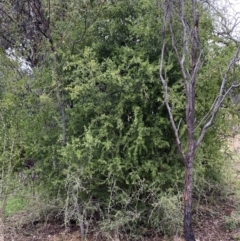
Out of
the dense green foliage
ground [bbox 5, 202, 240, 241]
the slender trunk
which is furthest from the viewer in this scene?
ground [bbox 5, 202, 240, 241]

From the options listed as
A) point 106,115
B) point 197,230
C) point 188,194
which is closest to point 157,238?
point 197,230

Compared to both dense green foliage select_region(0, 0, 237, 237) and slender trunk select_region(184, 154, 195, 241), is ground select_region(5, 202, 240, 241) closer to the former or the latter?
dense green foliage select_region(0, 0, 237, 237)

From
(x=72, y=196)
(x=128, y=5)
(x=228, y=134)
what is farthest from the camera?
(x=228, y=134)

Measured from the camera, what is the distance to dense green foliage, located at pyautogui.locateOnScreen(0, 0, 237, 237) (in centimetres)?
411

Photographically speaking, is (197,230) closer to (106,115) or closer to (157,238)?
(157,238)

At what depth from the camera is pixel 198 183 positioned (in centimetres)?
475

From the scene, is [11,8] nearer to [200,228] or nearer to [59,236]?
[59,236]

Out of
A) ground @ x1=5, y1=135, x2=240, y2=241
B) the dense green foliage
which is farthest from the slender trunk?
ground @ x1=5, y1=135, x2=240, y2=241

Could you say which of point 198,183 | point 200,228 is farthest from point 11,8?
point 200,228

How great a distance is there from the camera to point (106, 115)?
422 cm

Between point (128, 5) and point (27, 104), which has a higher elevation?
point (128, 5)

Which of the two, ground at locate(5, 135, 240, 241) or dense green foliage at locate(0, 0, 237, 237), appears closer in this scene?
dense green foliage at locate(0, 0, 237, 237)

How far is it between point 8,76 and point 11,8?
95 centimetres

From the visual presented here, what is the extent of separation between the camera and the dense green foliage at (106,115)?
4.11 meters
